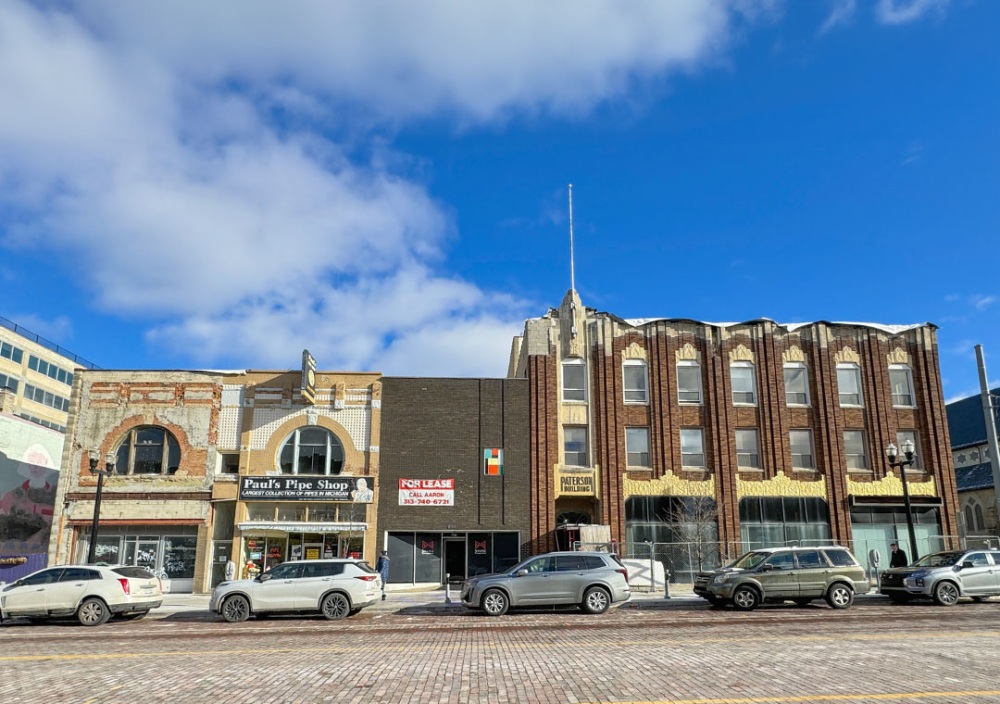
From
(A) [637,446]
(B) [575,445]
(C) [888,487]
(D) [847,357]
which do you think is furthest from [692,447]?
(C) [888,487]

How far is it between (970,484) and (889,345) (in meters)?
25.8

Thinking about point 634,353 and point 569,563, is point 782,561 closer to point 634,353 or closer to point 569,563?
point 569,563

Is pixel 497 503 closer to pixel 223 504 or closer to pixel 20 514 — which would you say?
pixel 223 504

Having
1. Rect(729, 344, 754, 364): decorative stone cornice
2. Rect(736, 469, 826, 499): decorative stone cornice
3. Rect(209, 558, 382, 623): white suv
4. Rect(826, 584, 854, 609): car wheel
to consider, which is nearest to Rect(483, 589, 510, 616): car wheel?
Rect(209, 558, 382, 623): white suv

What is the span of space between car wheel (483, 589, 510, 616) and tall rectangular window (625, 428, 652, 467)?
605 inches

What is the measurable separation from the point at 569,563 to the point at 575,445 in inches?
560

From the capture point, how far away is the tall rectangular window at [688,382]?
34.0 m

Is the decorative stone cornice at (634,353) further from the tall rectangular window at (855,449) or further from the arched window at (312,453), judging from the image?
the arched window at (312,453)

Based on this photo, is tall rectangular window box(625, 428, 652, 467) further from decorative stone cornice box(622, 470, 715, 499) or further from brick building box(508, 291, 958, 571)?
decorative stone cornice box(622, 470, 715, 499)

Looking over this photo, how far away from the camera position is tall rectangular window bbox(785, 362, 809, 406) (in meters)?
34.4

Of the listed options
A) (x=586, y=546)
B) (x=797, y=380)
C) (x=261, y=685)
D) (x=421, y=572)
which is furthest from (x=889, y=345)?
(x=261, y=685)

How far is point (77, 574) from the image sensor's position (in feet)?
59.7

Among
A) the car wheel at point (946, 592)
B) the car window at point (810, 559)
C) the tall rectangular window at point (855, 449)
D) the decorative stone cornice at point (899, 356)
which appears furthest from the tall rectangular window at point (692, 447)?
the car wheel at point (946, 592)

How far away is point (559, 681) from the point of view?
922cm
